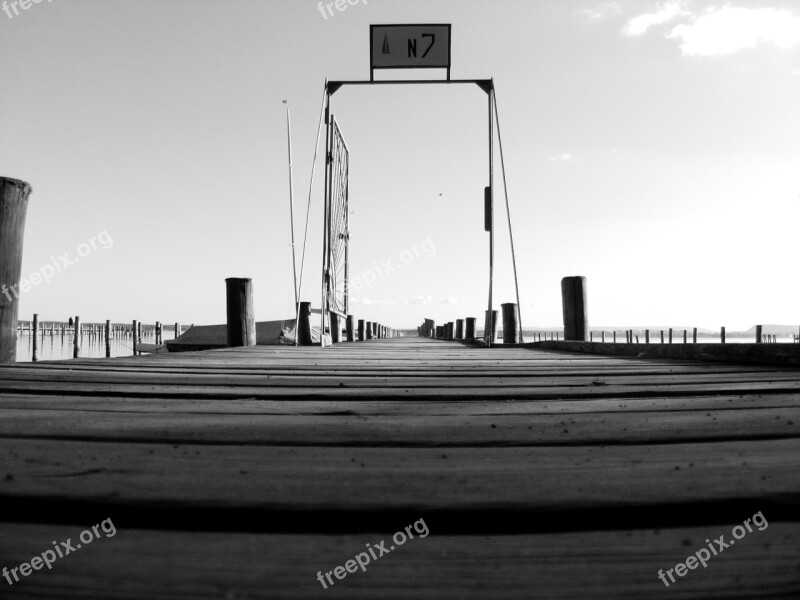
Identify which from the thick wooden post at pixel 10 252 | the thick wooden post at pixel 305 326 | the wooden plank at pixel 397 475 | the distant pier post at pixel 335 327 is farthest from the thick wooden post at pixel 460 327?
the wooden plank at pixel 397 475

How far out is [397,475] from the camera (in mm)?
815

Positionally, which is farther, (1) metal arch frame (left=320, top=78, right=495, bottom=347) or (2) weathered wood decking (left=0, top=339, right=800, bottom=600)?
(1) metal arch frame (left=320, top=78, right=495, bottom=347)

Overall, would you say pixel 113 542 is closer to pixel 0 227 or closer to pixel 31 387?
pixel 31 387

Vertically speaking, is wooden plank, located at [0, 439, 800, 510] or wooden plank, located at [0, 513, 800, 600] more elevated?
wooden plank, located at [0, 439, 800, 510]

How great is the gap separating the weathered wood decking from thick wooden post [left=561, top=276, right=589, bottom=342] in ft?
13.9

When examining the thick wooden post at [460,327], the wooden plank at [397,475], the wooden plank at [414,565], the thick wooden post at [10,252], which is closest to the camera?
the wooden plank at [414,565]

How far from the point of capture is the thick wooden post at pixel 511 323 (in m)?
7.80

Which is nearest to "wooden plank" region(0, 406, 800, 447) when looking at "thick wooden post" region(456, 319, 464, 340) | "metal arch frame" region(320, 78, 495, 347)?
"metal arch frame" region(320, 78, 495, 347)

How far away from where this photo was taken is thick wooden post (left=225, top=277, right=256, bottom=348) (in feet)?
17.8

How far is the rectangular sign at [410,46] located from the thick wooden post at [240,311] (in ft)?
9.73

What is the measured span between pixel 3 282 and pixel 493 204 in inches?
194

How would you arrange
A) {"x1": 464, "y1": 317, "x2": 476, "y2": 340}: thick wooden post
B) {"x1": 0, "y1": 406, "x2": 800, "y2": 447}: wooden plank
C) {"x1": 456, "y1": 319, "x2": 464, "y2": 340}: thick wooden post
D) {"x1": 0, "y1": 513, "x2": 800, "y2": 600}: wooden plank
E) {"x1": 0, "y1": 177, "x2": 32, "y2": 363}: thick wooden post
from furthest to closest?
{"x1": 456, "y1": 319, "x2": 464, "y2": 340}: thick wooden post → {"x1": 464, "y1": 317, "x2": 476, "y2": 340}: thick wooden post → {"x1": 0, "y1": 177, "x2": 32, "y2": 363}: thick wooden post → {"x1": 0, "y1": 406, "x2": 800, "y2": 447}: wooden plank → {"x1": 0, "y1": 513, "x2": 800, "y2": 600}: wooden plank
